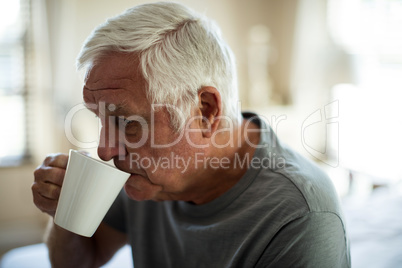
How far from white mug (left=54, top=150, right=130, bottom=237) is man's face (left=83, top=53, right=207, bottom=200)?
0.13m

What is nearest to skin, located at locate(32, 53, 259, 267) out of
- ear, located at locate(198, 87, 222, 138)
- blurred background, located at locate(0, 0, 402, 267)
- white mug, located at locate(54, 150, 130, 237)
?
ear, located at locate(198, 87, 222, 138)

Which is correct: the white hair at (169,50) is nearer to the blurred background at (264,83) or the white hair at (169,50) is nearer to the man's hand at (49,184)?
the man's hand at (49,184)

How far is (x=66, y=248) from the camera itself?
113 cm

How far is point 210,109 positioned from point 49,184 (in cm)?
46

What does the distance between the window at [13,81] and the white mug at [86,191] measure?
2.54m

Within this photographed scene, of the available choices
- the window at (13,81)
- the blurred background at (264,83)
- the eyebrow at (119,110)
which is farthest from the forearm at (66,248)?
the window at (13,81)

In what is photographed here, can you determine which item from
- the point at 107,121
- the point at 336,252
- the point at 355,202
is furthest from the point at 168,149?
the point at 355,202

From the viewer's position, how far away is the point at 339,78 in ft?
9.98

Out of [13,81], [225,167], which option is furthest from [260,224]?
[13,81]

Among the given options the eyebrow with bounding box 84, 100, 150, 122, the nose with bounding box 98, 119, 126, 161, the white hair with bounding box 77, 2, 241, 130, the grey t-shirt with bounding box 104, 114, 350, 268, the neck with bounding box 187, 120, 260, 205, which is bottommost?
the grey t-shirt with bounding box 104, 114, 350, 268

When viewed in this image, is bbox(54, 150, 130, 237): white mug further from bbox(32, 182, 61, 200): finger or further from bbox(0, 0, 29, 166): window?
bbox(0, 0, 29, 166): window

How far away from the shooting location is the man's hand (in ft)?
3.14

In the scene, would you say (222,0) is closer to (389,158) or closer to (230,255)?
(389,158)

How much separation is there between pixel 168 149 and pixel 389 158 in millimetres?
2105
